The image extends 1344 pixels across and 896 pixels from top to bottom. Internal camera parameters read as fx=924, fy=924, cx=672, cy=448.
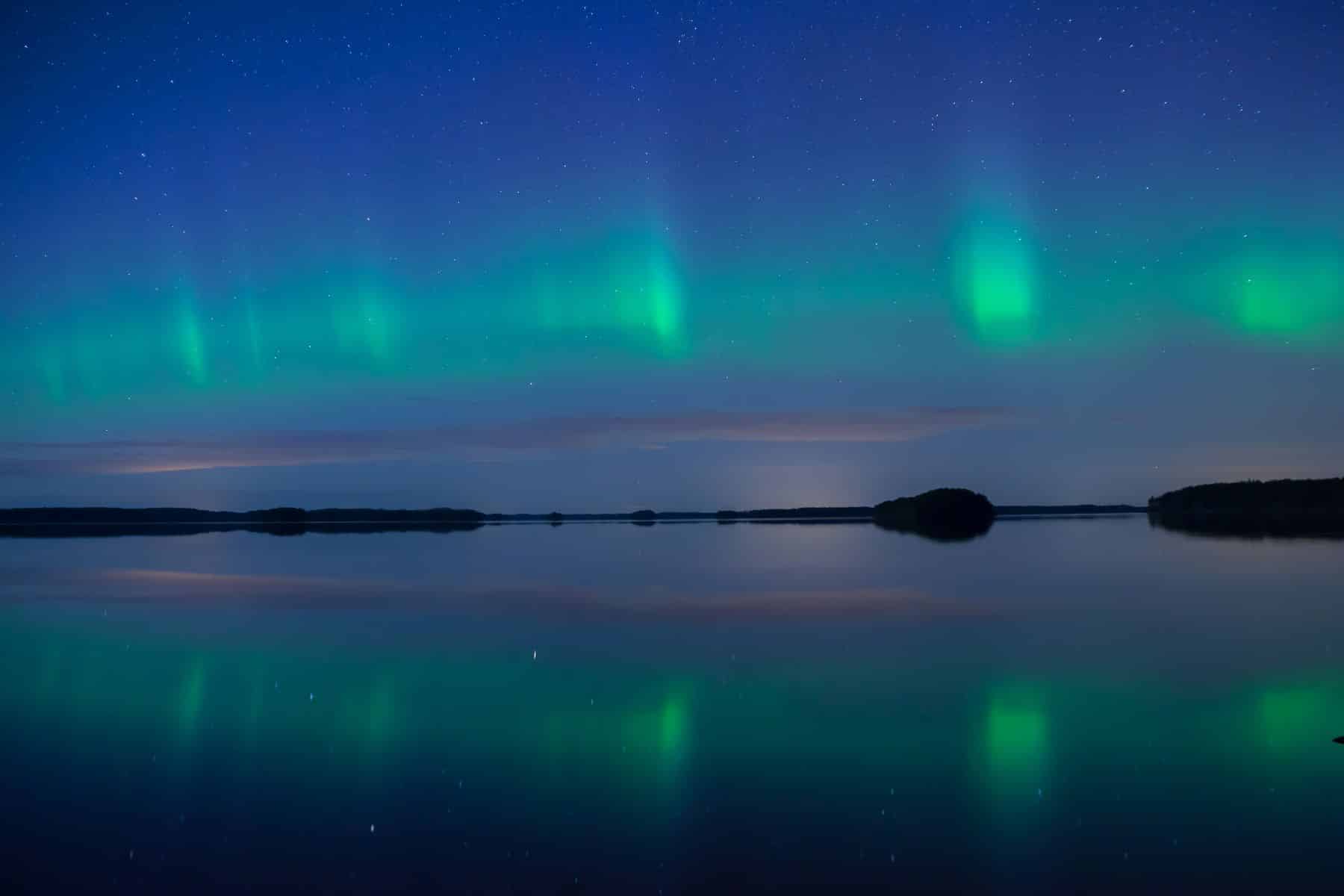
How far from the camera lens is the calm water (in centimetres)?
668

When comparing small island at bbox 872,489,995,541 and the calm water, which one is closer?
the calm water

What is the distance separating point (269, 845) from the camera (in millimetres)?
7035

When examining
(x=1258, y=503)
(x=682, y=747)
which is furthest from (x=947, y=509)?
(x=682, y=747)

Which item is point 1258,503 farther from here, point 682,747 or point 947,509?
point 682,747

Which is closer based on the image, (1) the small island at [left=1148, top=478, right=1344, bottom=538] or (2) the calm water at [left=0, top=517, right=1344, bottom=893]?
(2) the calm water at [left=0, top=517, right=1344, bottom=893]

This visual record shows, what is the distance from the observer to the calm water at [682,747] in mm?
6684

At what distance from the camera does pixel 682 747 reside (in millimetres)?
9609

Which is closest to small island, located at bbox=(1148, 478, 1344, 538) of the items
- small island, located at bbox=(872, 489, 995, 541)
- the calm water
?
small island, located at bbox=(872, 489, 995, 541)

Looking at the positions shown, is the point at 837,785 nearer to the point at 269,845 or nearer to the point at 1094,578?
the point at 269,845

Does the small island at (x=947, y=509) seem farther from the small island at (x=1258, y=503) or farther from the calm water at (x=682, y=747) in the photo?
the calm water at (x=682, y=747)

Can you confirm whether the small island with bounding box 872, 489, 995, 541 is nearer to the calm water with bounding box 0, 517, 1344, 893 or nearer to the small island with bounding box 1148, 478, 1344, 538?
the small island with bounding box 1148, 478, 1344, 538

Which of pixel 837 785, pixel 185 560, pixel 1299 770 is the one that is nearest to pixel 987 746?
pixel 837 785

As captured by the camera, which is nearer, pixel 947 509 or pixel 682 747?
pixel 682 747

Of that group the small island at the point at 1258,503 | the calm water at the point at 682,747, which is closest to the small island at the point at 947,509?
the small island at the point at 1258,503
